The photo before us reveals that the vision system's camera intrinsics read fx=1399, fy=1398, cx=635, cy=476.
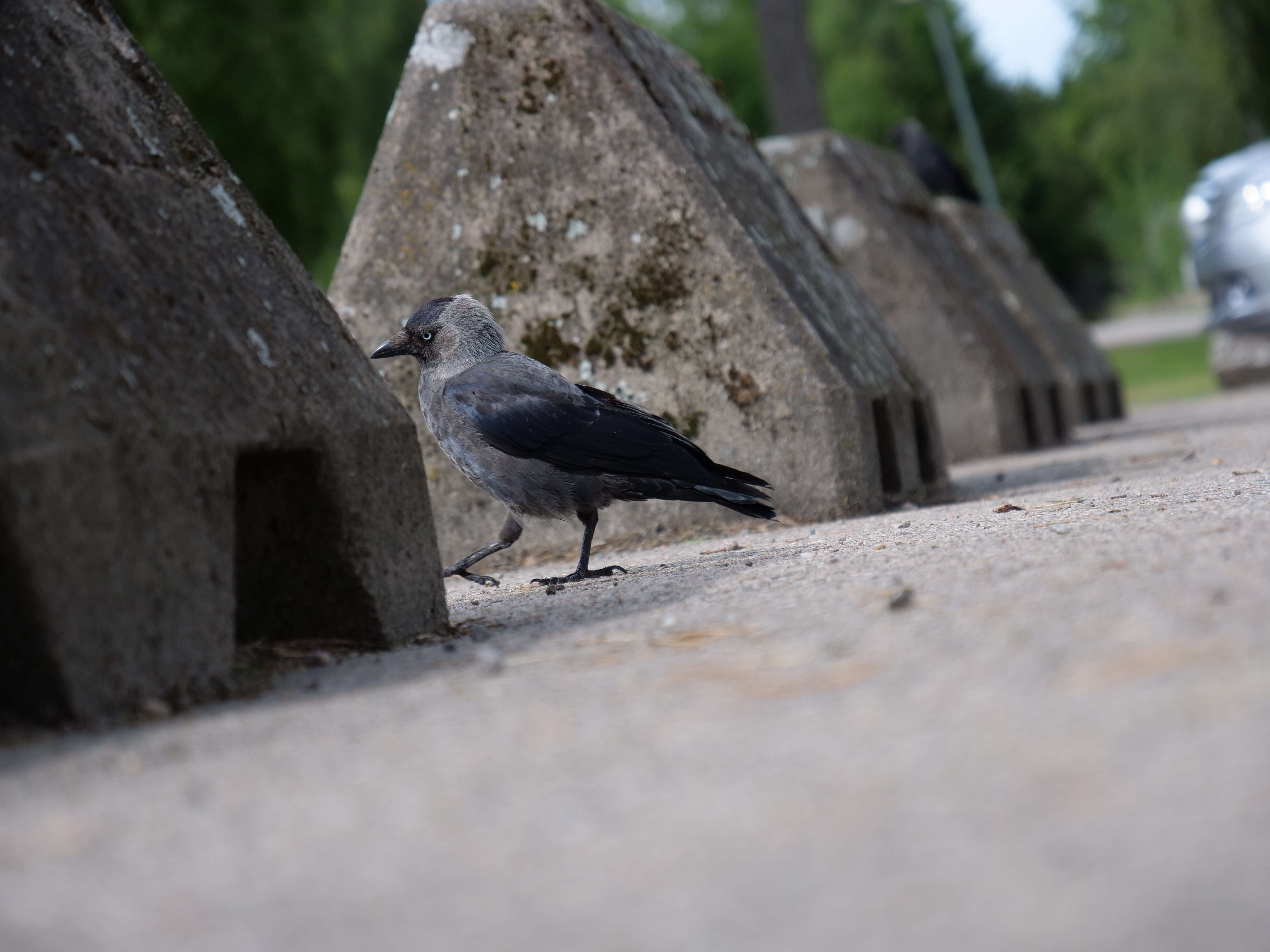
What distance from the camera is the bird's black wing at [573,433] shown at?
4.54m

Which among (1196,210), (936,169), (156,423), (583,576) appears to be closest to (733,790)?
(156,423)

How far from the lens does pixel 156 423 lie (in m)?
2.74

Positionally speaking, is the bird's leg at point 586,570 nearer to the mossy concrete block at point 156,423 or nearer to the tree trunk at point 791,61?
the mossy concrete block at point 156,423

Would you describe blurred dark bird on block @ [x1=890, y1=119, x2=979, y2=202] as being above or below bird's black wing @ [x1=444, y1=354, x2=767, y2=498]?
above

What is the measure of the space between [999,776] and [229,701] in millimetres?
1567

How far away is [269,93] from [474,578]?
16130 mm

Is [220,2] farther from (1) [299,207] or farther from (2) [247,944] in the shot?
(2) [247,944]

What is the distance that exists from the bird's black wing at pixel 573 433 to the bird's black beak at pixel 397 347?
1.26ft

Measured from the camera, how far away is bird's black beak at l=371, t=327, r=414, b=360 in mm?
4973

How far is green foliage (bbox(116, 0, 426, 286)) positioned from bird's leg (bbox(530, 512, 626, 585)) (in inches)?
529

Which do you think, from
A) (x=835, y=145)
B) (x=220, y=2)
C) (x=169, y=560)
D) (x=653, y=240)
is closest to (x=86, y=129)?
(x=169, y=560)

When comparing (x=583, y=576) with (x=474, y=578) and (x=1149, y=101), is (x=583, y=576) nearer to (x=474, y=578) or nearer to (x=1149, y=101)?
(x=474, y=578)

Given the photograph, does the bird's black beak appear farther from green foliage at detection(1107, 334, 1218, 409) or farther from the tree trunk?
green foliage at detection(1107, 334, 1218, 409)

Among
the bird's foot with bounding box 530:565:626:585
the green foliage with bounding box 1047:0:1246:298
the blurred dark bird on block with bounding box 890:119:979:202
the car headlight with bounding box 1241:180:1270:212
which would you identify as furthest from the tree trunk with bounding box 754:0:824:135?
the green foliage with bounding box 1047:0:1246:298
